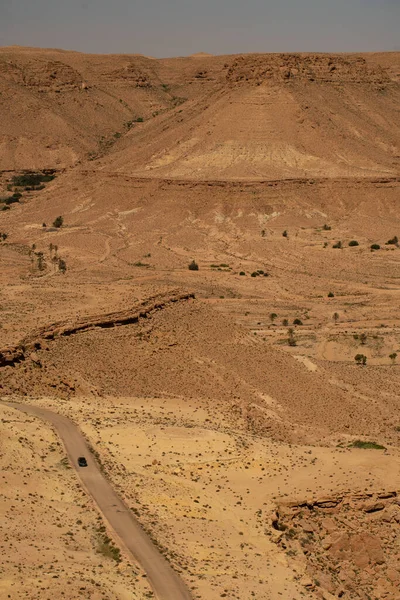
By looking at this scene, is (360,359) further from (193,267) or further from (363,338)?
Result: (193,267)

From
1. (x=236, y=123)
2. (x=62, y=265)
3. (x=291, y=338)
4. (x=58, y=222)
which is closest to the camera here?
(x=291, y=338)

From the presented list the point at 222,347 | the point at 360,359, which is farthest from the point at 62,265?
the point at 222,347

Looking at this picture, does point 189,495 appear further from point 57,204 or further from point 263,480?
point 57,204

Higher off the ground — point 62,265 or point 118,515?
point 118,515

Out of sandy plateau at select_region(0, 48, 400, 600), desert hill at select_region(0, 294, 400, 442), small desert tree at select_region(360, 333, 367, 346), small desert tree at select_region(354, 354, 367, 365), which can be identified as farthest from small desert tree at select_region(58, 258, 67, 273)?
desert hill at select_region(0, 294, 400, 442)

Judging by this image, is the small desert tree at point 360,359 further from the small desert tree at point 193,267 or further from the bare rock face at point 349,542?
the small desert tree at point 193,267

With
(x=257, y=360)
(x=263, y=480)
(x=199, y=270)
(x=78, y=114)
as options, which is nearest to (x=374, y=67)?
(x=78, y=114)
